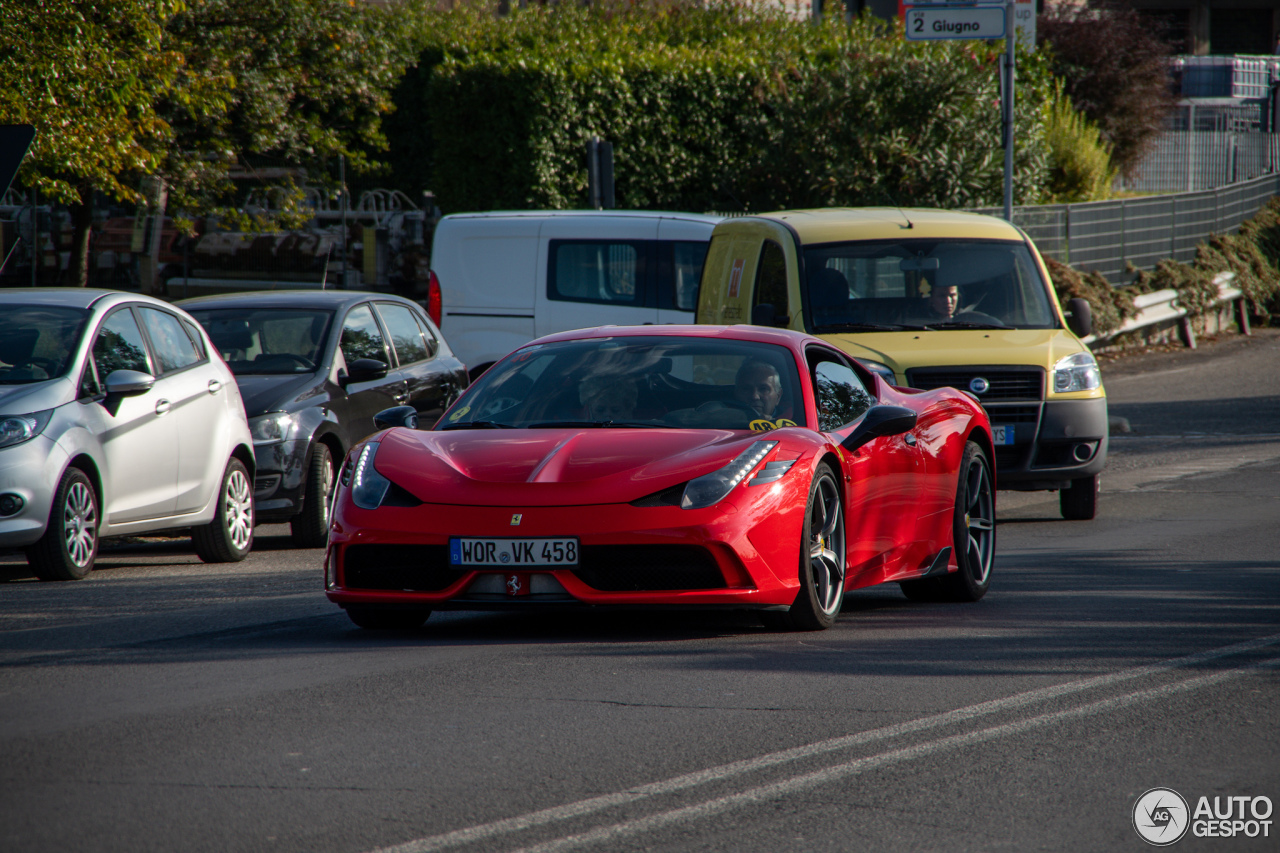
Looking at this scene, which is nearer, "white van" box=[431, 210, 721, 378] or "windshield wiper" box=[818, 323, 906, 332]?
"windshield wiper" box=[818, 323, 906, 332]

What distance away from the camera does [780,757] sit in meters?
5.24

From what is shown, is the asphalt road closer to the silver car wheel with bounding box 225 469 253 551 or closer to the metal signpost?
the silver car wheel with bounding box 225 469 253 551

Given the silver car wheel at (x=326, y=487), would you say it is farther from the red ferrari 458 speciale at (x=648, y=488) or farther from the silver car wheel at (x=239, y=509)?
the red ferrari 458 speciale at (x=648, y=488)

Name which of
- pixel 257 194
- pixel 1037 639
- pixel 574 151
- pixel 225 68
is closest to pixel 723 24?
pixel 574 151

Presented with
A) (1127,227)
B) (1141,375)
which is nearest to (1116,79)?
(1127,227)

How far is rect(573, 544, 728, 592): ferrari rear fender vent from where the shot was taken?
697 cm

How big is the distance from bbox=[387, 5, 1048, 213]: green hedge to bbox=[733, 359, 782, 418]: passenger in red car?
57.9 feet

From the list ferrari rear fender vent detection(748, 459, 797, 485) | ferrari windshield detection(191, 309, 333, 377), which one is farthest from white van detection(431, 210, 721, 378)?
ferrari rear fender vent detection(748, 459, 797, 485)

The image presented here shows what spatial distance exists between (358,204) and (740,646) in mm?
22471

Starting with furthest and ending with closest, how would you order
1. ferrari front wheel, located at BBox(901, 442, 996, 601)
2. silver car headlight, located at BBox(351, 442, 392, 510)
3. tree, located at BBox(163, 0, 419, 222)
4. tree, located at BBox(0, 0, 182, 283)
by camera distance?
1. tree, located at BBox(163, 0, 419, 222)
2. tree, located at BBox(0, 0, 182, 283)
3. ferrari front wheel, located at BBox(901, 442, 996, 601)
4. silver car headlight, located at BBox(351, 442, 392, 510)

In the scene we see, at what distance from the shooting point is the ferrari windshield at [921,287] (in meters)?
13.2

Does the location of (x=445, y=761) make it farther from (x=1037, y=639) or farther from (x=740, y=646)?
(x=1037, y=639)

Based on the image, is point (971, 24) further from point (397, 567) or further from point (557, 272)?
point (397, 567)

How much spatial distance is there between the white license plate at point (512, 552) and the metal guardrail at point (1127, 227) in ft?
59.6
